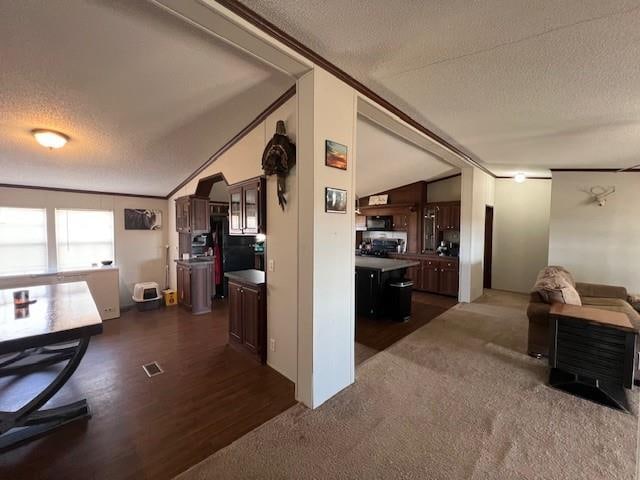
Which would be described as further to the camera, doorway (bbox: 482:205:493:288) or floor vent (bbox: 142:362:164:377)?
doorway (bbox: 482:205:493:288)

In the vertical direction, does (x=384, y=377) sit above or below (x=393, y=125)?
below

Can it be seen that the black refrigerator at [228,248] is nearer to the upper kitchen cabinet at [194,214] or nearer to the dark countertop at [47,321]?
the upper kitchen cabinet at [194,214]

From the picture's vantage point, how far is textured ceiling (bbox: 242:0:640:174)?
1677 mm

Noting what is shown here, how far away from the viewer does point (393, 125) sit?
3.39m

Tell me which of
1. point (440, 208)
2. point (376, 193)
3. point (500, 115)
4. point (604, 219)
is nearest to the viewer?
point (500, 115)

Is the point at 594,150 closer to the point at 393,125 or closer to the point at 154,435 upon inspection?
the point at 393,125

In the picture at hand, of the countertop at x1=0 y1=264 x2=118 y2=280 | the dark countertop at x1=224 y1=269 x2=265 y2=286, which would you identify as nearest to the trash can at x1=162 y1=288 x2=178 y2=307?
the countertop at x1=0 y1=264 x2=118 y2=280

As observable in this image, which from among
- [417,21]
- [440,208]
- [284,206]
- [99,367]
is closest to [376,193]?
[440,208]

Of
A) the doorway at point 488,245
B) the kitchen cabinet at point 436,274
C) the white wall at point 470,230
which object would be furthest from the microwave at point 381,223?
the doorway at point 488,245

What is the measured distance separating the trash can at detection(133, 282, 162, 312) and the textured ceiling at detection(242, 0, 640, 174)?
5167 mm

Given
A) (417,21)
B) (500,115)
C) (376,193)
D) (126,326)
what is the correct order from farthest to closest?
1. (376,193)
2. (126,326)
3. (500,115)
4. (417,21)

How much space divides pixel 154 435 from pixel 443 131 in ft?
14.6

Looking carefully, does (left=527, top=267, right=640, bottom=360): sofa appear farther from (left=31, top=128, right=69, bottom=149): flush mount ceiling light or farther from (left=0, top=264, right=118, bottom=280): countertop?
(left=0, top=264, right=118, bottom=280): countertop

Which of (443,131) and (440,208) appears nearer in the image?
(443,131)
